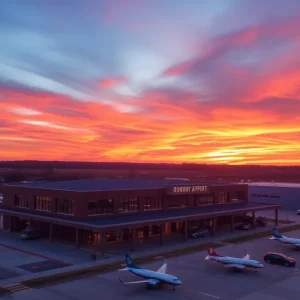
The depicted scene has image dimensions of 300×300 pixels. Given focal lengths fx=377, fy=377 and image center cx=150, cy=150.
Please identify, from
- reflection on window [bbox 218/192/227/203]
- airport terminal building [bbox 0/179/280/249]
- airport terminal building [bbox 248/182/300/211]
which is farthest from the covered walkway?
airport terminal building [bbox 248/182/300/211]

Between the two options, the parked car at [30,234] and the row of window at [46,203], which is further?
the parked car at [30,234]

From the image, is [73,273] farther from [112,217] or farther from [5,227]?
[5,227]

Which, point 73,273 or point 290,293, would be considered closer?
point 290,293

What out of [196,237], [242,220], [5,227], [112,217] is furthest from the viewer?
[242,220]

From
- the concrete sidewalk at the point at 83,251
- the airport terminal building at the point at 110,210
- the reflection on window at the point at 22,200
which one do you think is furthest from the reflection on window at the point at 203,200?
the reflection on window at the point at 22,200

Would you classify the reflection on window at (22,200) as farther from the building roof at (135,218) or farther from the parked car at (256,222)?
the parked car at (256,222)

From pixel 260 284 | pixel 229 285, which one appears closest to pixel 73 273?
pixel 229 285

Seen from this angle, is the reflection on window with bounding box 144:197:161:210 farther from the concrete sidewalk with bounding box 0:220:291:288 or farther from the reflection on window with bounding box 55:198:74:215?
the reflection on window with bounding box 55:198:74:215
